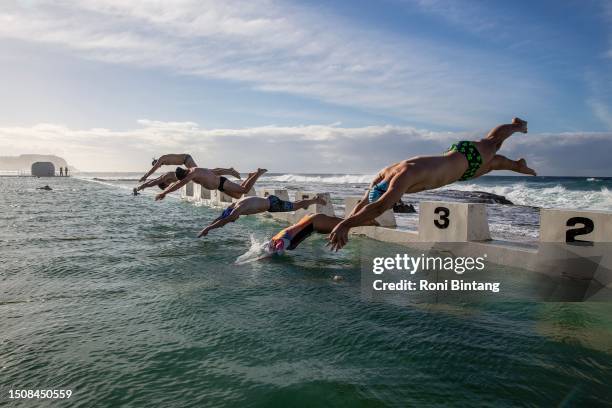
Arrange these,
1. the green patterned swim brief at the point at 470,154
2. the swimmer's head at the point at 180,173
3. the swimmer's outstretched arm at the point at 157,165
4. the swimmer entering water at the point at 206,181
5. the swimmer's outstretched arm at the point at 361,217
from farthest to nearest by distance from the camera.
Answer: the swimmer's outstretched arm at the point at 157,165
the swimmer's head at the point at 180,173
the swimmer entering water at the point at 206,181
the green patterned swim brief at the point at 470,154
the swimmer's outstretched arm at the point at 361,217

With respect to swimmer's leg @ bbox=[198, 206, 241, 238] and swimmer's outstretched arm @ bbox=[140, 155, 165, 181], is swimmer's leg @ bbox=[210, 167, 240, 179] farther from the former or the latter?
swimmer's leg @ bbox=[198, 206, 241, 238]

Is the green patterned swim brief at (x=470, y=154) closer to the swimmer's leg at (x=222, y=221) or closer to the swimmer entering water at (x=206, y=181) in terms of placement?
the swimmer's leg at (x=222, y=221)

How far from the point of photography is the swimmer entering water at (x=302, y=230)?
26.9 feet

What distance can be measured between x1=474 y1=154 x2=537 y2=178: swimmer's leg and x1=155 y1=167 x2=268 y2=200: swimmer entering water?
756 cm

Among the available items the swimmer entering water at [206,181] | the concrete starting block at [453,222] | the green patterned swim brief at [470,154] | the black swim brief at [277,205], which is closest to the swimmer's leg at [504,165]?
the green patterned swim brief at [470,154]

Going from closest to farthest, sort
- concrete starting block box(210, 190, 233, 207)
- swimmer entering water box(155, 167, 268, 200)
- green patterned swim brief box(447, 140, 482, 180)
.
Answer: green patterned swim brief box(447, 140, 482, 180) → swimmer entering water box(155, 167, 268, 200) → concrete starting block box(210, 190, 233, 207)

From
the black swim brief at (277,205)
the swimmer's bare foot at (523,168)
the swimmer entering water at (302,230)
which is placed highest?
the swimmer's bare foot at (523,168)

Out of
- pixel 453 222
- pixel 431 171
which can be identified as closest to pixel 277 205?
pixel 453 222

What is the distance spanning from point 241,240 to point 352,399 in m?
9.34

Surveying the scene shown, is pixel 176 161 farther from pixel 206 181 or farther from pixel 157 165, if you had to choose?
pixel 206 181

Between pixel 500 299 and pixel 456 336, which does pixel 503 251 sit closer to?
pixel 500 299

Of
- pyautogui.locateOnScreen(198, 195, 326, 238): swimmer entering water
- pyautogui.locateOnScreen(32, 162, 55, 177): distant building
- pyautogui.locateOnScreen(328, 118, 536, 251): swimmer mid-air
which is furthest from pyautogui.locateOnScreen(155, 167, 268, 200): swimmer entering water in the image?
pyautogui.locateOnScreen(32, 162, 55, 177): distant building

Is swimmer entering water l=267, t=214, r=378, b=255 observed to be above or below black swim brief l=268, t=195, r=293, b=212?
below

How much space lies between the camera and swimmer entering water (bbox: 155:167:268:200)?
416 inches
